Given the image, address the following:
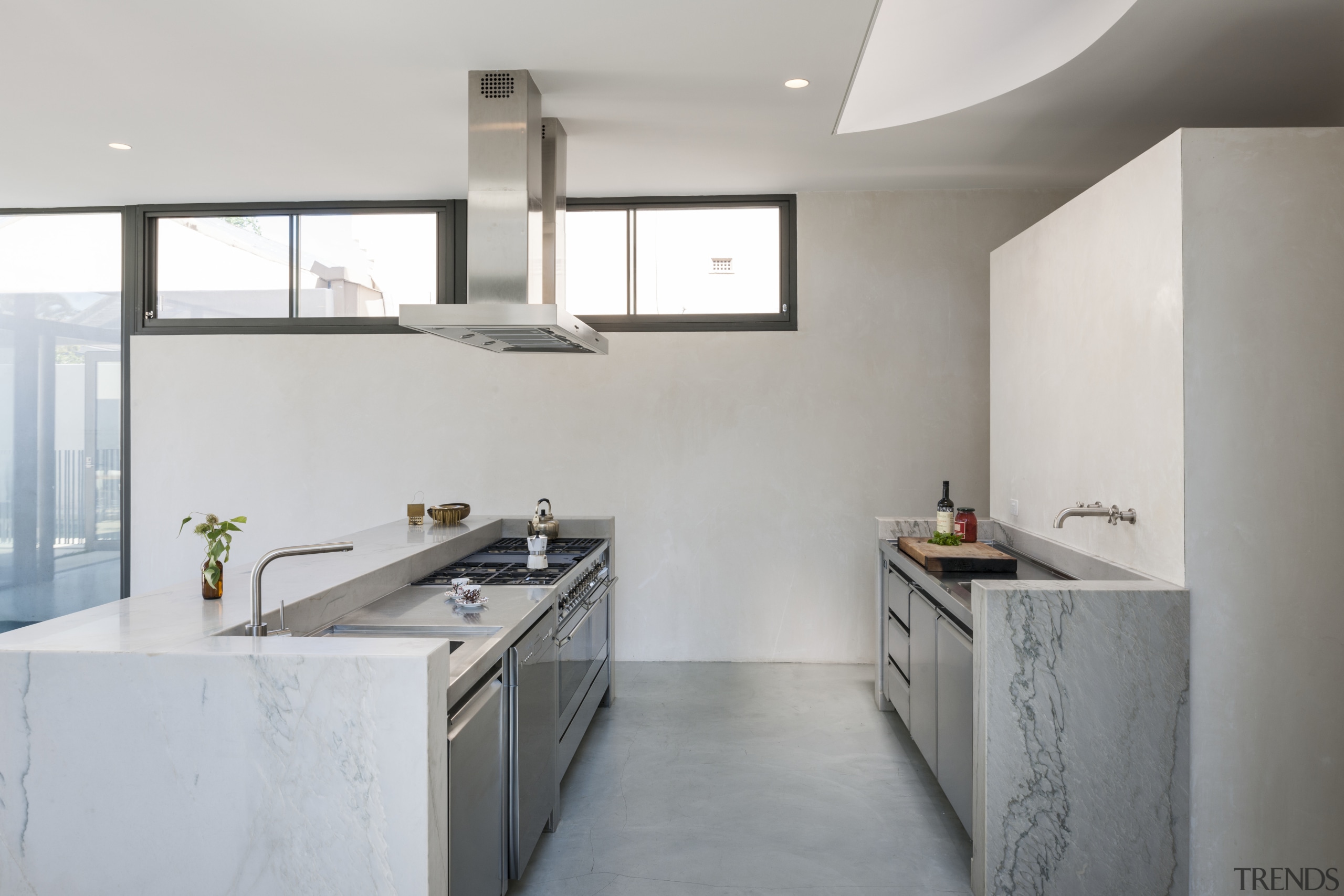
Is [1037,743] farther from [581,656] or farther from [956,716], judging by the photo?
[581,656]

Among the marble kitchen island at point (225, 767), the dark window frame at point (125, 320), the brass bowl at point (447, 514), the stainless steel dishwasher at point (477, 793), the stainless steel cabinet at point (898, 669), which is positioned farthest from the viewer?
the dark window frame at point (125, 320)

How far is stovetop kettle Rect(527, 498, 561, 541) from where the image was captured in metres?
4.03

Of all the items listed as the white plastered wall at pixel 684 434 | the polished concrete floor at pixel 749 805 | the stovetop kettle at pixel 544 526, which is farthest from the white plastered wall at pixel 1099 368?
the stovetop kettle at pixel 544 526

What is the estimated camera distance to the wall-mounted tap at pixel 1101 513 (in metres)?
2.66

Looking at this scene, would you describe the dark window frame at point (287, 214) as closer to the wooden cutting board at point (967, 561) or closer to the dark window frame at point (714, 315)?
the dark window frame at point (714, 315)

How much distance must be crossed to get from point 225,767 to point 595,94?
2.84 meters

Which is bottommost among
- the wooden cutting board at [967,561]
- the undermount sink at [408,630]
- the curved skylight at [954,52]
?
the undermount sink at [408,630]

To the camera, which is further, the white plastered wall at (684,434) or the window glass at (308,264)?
the window glass at (308,264)

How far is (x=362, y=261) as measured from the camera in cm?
514

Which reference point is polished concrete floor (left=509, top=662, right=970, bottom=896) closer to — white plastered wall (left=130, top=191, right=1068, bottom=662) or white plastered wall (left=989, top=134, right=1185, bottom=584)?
white plastered wall (left=130, top=191, right=1068, bottom=662)

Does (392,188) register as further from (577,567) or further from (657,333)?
(577,567)

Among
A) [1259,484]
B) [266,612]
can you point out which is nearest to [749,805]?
[266,612]

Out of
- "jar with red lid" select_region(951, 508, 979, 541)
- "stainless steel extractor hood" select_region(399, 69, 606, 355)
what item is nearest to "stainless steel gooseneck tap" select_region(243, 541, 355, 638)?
"stainless steel extractor hood" select_region(399, 69, 606, 355)

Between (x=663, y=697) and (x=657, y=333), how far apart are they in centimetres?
218
